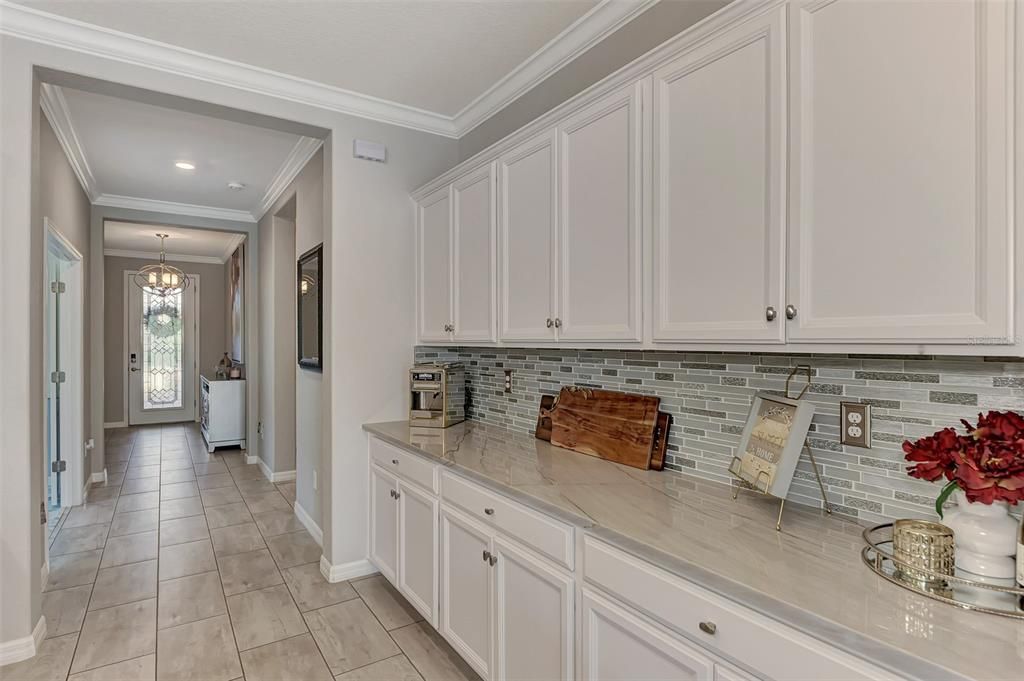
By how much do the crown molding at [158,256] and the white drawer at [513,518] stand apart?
829 cm

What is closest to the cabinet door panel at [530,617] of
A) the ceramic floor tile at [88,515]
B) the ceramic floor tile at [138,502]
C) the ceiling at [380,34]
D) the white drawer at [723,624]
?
the white drawer at [723,624]

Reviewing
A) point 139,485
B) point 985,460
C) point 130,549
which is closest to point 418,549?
point 985,460

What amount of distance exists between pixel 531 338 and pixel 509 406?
29.1 inches

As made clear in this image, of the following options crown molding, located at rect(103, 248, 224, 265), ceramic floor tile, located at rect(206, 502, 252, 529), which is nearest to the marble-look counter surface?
ceramic floor tile, located at rect(206, 502, 252, 529)

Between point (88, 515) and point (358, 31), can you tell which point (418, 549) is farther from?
point (88, 515)

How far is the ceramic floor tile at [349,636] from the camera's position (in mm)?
2357

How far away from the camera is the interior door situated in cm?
852

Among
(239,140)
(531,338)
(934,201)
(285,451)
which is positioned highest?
(239,140)

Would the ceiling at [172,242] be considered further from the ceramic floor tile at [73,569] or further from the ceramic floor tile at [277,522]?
the ceramic floor tile at [73,569]

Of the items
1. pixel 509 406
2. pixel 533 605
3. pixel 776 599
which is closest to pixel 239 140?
pixel 509 406

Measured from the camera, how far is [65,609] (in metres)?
2.81

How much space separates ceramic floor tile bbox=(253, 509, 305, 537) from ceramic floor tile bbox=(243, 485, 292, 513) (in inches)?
4.2

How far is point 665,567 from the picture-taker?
4.14ft

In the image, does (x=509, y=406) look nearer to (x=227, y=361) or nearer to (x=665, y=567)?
(x=665, y=567)
